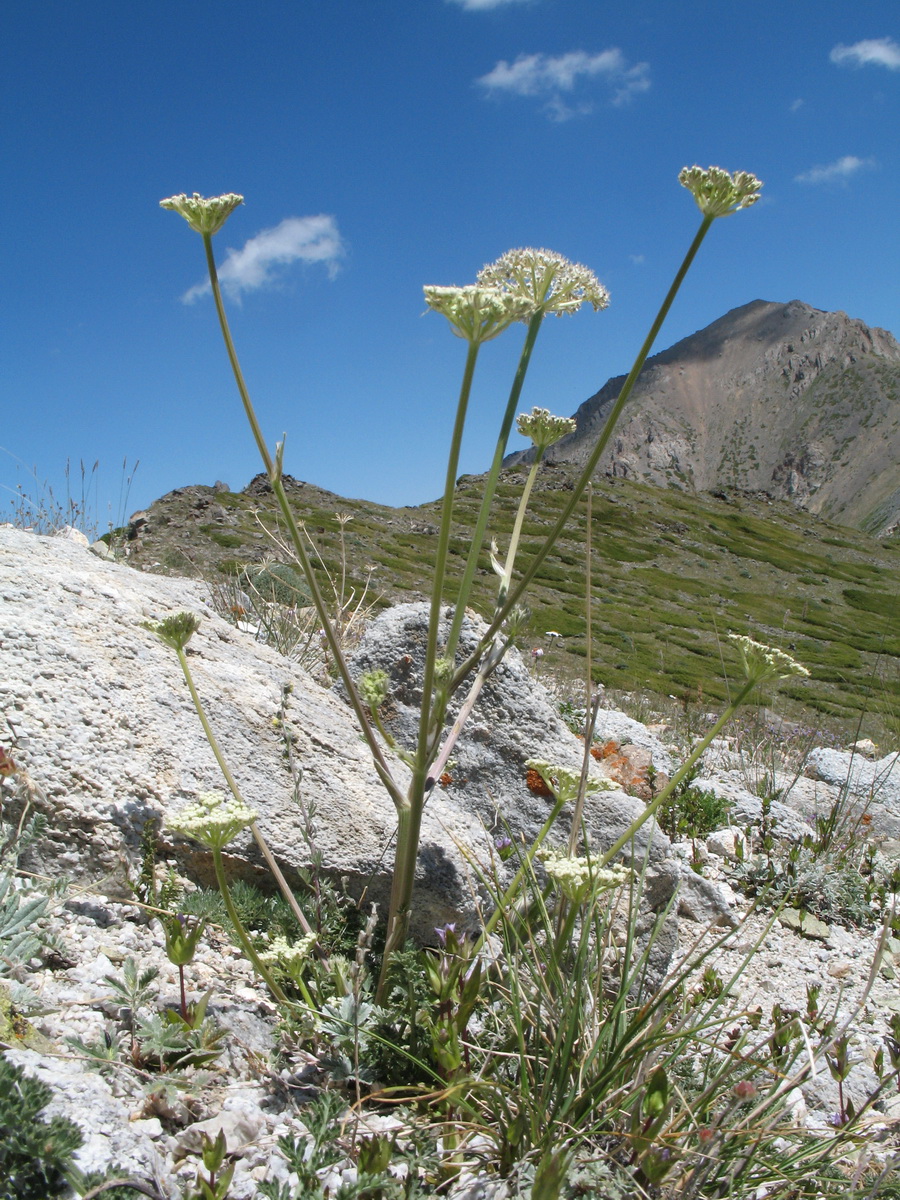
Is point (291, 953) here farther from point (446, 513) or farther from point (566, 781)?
point (446, 513)

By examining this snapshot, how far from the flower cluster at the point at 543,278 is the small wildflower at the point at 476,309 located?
45cm

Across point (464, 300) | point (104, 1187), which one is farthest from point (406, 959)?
point (464, 300)

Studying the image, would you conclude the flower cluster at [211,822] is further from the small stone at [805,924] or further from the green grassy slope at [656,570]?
the green grassy slope at [656,570]

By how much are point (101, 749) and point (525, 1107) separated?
181cm

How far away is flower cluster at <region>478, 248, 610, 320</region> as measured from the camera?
6.81 feet

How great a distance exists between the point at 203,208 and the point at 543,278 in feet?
3.10

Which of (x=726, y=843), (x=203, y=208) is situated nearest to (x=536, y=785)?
(x=726, y=843)

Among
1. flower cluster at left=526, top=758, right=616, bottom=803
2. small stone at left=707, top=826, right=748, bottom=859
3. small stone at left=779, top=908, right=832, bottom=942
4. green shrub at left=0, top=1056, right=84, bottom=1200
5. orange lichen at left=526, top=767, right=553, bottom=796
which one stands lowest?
small stone at left=779, top=908, right=832, bottom=942

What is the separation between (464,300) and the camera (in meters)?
1.59

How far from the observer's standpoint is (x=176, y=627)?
213 centimetres

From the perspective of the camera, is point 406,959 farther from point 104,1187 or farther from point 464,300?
point 464,300

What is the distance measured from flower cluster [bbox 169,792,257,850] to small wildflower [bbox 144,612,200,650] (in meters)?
0.49

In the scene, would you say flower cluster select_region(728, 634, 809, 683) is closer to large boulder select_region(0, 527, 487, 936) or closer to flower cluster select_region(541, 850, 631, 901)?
flower cluster select_region(541, 850, 631, 901)

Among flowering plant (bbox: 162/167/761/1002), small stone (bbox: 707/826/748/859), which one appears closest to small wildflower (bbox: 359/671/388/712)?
flowering plant (bbox: 162/167/761/1002)
